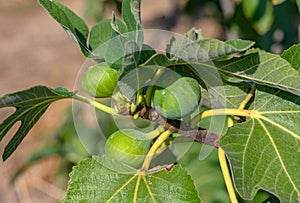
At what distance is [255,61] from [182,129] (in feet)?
0.60

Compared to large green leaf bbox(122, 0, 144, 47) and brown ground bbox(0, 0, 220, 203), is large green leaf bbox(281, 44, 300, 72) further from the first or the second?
brown ground bbox(0, 0, 220, 203)

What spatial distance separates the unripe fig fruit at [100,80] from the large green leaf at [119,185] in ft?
0.38

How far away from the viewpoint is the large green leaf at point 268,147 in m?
0.88

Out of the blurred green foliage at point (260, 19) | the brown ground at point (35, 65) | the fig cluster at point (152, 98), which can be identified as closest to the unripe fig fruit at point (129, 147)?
the fig cluster at point (152, 98)

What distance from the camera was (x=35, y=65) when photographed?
6.31 meters

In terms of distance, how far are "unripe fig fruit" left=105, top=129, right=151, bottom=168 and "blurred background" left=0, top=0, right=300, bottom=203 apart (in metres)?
0.27

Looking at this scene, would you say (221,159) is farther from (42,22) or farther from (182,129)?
(42,22)

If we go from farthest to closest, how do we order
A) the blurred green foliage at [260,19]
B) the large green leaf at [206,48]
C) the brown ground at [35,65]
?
the brown ground at [35,65], the blurred green foliage at [260,19], the large green leaf at [206,48]

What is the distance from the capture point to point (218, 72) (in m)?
0.87

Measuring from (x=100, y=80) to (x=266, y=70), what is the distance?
0.86 feet

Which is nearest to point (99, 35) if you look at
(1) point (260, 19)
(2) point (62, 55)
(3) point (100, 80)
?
(3) point (100, 80)

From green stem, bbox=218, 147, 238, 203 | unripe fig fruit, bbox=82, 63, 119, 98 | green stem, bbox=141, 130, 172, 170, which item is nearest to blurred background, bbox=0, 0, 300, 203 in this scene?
green stem, bbox=218, 147, 238, 203

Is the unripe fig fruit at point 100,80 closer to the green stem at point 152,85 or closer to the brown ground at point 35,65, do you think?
the green stem at point 152,85

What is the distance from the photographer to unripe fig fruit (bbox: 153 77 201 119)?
859 millimetres
